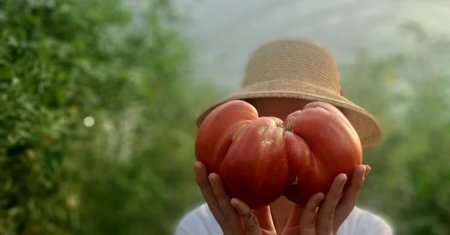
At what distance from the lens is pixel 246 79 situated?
77.6 inches

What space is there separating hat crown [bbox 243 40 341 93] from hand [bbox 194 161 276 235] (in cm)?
47

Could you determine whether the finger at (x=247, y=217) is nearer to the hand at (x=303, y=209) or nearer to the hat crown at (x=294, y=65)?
the hand at (x=303, y=209)

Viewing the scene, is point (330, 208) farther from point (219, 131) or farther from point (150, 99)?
point (150, 99)

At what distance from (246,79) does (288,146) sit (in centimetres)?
72

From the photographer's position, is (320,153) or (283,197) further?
(283,197)

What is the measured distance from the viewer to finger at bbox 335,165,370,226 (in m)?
1.30

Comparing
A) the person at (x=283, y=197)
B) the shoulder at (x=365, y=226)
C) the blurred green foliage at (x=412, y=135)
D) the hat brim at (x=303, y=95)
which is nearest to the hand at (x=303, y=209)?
the person at (x=283, y=197)

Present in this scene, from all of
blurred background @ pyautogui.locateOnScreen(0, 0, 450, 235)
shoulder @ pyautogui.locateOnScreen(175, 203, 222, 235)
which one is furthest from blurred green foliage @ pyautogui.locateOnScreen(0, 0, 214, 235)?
shoulder @ pyautogui.locateOnScreen(175, 203, 222, 235)

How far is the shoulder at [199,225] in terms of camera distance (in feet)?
6.03

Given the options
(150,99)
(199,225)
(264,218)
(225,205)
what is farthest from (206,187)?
(150,99)

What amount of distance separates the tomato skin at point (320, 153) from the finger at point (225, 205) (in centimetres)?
10

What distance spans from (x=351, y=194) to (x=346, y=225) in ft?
1.60

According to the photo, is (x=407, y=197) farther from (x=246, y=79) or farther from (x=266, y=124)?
(x=266, y=124)

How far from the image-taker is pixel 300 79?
179 centimetres
